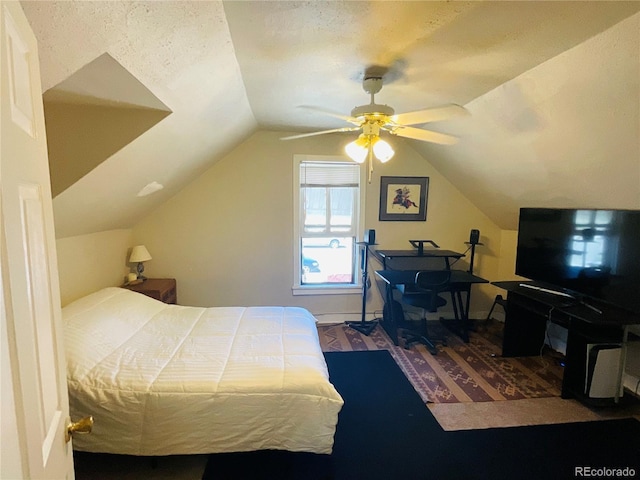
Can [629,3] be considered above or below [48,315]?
above

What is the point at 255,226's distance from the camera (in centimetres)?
402

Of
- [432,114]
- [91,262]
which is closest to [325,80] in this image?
[432,114]

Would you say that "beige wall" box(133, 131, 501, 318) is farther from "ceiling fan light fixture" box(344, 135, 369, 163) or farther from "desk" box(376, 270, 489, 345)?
"ceiling fan light fixture" box(344, 135, 369, 163)

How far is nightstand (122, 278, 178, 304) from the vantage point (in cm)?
337

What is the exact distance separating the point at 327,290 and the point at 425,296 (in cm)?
122

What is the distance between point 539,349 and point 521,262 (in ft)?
3.05

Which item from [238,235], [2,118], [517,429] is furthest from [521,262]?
[2,118]

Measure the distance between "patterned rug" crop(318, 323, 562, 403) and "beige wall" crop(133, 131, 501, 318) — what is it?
71cm

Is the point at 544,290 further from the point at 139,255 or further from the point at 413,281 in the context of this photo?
the point at 139,255

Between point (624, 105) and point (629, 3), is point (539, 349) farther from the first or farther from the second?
point (629, 3)

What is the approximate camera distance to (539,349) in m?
3.44

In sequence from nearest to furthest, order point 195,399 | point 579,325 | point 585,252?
point 195,399 → point 579,325 → point 585,252

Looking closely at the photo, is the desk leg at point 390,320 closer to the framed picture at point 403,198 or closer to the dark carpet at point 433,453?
the framed picture at point 403,198

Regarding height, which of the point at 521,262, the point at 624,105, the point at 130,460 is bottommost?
the point at 130,460
